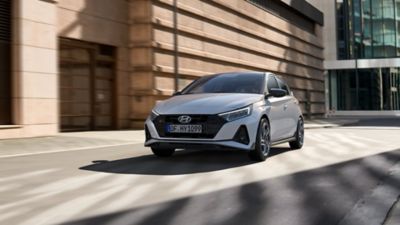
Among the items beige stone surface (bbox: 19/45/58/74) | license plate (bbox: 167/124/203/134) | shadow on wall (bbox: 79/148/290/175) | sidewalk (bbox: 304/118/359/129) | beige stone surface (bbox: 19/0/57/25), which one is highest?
beige stone surface (bbox: 19/0/57/25)

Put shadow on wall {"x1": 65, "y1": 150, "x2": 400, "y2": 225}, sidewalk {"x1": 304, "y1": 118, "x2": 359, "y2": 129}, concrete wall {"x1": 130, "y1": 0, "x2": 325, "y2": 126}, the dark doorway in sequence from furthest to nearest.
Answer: sidewalk {"x1": 304, "y1": 118, "x2": 359, "y2": 129}, concrete wall {"x1": 130, "y1": 0, "x2": 325, "y2": 126}, the dark doorway, shadow on wall {"x1": 65, "y1": 150, "x2": 400, "y2": 225}

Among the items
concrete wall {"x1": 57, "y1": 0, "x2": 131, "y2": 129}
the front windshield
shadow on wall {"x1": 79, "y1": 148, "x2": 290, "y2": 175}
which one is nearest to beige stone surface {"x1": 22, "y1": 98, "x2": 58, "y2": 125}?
concrete wall {"x1": 57, "y1": 0, "x2": 131, "y2": 129}

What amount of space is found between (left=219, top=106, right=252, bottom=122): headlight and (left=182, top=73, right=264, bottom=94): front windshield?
0.92m

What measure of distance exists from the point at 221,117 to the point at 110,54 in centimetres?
1296

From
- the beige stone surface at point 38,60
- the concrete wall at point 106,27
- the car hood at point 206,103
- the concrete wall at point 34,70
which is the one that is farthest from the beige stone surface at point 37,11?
the car hood at point 206,103

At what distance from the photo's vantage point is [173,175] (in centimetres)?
761

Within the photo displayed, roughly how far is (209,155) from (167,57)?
12345mm

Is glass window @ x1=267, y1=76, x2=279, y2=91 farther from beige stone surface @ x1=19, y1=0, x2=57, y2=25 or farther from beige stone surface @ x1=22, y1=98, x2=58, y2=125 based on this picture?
beige stone surface @ x1=19, y1=0, x2=57, y2=25

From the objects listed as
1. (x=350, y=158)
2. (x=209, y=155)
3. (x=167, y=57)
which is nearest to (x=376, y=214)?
(x=350, y=158)

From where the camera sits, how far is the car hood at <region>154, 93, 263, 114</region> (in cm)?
843

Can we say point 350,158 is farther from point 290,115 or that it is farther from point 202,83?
point 202,83

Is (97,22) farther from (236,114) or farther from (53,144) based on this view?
(236,114)

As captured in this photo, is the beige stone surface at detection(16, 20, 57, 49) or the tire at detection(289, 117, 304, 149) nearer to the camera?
the tire at detection(289, 117, 304, 149)

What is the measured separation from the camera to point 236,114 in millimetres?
8445
